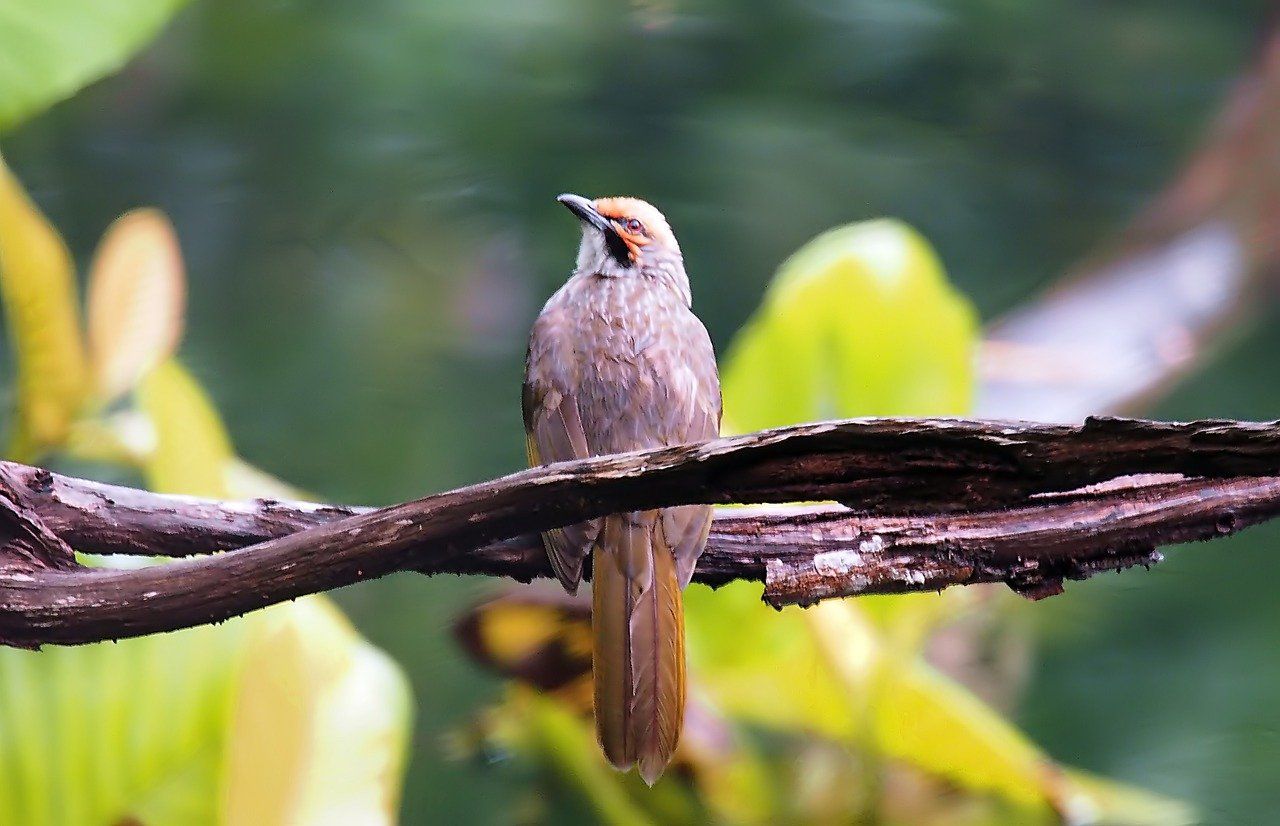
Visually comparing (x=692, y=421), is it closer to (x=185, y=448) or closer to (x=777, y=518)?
(x=777, y=518)

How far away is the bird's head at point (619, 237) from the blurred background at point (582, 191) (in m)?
0.38

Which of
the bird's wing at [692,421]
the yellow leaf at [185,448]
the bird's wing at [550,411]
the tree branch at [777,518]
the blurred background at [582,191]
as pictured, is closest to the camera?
the tree branch at [777,518]

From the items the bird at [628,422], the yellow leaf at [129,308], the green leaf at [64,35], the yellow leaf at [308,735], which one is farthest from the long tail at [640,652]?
the green leaf at [64,35]

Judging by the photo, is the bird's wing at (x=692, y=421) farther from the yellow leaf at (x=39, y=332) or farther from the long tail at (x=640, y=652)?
the yellow leaf at (x=39, y=332)

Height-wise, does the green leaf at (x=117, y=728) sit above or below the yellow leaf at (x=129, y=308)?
below

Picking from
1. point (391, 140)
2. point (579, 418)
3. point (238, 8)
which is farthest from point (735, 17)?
point (579, 418)

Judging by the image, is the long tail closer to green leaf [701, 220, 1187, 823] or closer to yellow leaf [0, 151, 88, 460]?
green leaf [701, 220, 1187, 823]

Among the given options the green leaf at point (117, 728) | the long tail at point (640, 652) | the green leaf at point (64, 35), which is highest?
the green leaf at point (64, 35)

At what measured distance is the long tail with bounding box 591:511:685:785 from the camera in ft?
2.91

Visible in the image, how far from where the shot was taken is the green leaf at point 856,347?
1489 mm

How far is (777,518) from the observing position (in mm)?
890

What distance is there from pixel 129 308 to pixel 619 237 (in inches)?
23.3

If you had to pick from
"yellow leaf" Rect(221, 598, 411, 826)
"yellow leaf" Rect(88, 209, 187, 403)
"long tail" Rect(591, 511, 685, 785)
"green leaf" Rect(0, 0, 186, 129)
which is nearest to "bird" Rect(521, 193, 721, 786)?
"long tail" Rect(591, 511, 685, 785)

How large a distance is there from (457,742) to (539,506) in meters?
0.94
